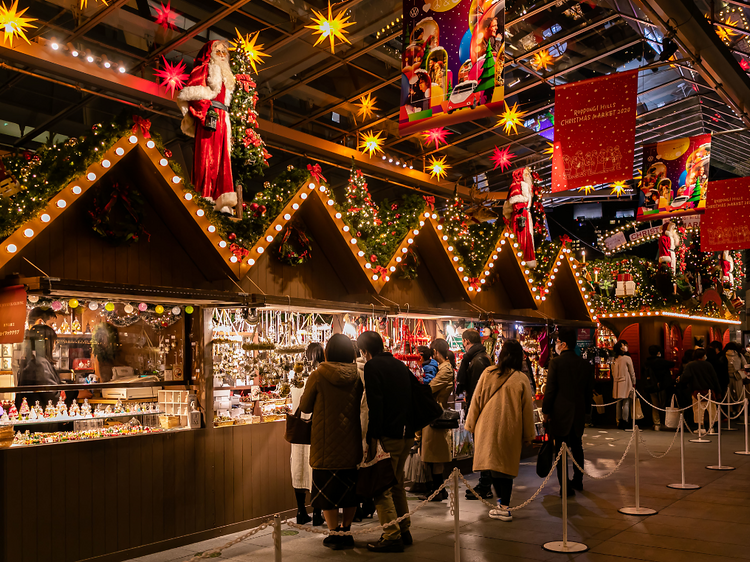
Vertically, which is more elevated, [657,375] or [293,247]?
[293,247]

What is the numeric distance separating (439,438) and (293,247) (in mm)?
2742

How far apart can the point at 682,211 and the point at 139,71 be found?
971cm

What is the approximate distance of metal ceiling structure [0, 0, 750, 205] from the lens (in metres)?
9.11

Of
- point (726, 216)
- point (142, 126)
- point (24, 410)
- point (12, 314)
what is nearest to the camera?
point (12, 314)

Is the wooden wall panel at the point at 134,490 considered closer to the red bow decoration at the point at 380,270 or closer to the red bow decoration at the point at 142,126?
the red bow decoration at the point at 380,270

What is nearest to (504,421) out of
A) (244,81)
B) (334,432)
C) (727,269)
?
(334,432)

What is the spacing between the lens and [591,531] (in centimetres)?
611

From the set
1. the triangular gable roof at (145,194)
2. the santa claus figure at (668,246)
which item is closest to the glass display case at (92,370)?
the triangular gable roof at (145,194)

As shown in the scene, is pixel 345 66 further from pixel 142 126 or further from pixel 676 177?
pixel 142 126

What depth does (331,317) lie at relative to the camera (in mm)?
8500

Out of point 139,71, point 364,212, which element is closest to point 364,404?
point 364,212

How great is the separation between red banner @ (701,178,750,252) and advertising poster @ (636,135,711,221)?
23 cm

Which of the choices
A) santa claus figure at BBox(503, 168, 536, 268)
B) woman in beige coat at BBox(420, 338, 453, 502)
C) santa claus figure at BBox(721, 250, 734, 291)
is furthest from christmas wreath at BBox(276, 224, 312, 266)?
santa claus figure at BBox(721, 250, 734, 291)

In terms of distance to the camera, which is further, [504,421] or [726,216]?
[726,216]
